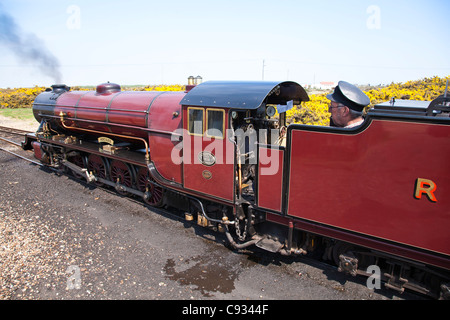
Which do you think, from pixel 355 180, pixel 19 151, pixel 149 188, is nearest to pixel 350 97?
pixel 355 180

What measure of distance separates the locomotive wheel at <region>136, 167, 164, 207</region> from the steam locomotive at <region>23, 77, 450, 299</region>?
0.10ft

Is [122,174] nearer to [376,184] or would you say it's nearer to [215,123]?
[215,123]

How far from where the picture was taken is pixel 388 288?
15.0 ft

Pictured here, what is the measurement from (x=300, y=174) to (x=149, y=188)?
14.8 feet

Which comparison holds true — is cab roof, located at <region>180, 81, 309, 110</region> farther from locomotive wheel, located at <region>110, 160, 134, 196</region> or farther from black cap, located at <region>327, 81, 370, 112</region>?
locomotive wheel, located at <region>110, 160, 134, 196</region>

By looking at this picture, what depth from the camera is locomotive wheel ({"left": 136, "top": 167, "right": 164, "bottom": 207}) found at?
7680 mm

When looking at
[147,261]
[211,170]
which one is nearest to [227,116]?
[211,170]

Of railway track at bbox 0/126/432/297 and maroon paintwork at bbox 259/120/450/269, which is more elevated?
maroon paintwork at bbox 259/120/450/269

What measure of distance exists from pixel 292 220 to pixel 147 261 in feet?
9.43

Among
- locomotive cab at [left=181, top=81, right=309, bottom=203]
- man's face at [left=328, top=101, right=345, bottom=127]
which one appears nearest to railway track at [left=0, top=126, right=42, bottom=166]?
locomotive cab at [left=181, top=81, right=309, bottom=203]

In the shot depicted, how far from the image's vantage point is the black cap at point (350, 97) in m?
4.62

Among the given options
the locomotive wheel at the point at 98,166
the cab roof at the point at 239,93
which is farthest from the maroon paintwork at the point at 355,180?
the locomotive wheel at the point at 98,166

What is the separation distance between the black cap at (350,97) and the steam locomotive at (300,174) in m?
0.21

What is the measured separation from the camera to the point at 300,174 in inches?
186
